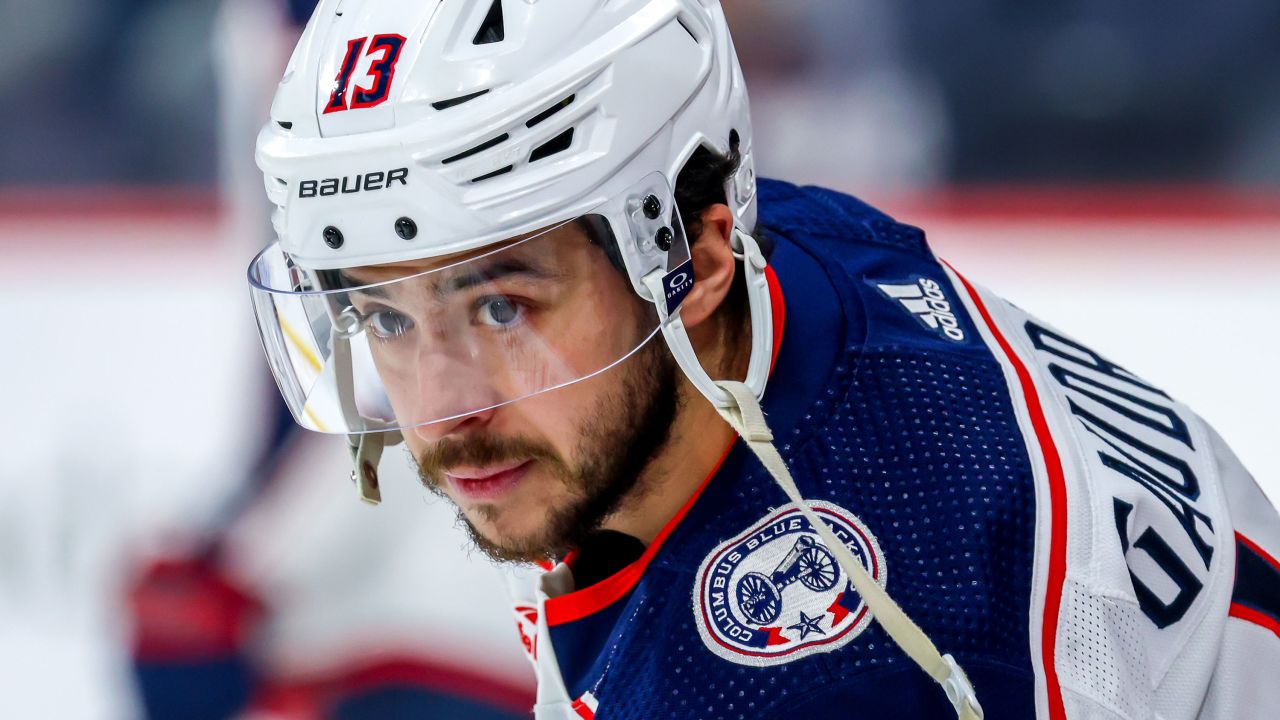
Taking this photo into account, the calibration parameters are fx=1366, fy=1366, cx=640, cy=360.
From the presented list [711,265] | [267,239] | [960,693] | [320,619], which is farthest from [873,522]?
[267,239]

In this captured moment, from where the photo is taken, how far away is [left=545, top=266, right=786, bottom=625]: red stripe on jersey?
122 centimetres

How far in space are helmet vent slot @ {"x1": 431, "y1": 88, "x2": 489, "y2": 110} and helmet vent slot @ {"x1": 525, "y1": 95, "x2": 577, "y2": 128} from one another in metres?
0.04

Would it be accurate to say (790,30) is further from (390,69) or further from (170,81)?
(390,69)

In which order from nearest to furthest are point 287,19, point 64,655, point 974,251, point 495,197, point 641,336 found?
1. point 495,197
2. point 641,336
3. point 64,655
4. point 974,251
5. point 287,19

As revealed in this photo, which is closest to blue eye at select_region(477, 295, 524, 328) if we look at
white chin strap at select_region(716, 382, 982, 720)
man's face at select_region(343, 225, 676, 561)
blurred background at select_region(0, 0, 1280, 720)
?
man's face at select_region(343, 225, 676, 561)

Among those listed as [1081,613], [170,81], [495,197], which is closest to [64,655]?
[170,81]

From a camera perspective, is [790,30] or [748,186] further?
[790,30]

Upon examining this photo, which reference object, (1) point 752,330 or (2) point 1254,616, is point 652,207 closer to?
(1) point 752,330

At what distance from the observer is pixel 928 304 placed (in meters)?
1.42

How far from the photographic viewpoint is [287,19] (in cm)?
277

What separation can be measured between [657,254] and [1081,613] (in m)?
0.46

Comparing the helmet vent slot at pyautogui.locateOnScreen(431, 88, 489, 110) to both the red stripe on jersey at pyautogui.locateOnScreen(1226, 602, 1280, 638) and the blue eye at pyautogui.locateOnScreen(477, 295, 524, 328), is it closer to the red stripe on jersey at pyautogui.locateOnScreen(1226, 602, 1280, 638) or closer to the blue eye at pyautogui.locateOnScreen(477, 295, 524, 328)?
the blue eye at pyautogui.locateOnScreen(477, 295, 524, 328)

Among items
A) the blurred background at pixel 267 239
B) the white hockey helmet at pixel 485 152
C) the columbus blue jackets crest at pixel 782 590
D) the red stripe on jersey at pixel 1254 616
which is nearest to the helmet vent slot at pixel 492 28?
the white hockey helmet at pixel 485 152

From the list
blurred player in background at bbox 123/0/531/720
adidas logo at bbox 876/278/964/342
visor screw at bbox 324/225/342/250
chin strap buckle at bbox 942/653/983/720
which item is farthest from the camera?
blurred player in background at bbox 123/0/531/720
